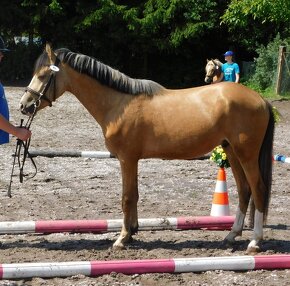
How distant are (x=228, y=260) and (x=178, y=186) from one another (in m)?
3.72

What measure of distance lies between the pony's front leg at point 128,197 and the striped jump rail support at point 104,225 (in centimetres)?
39

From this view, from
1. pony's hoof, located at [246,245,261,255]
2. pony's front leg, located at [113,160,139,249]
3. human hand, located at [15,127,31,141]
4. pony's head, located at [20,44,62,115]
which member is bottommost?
pony's hoof, located at [246,245,261,255]

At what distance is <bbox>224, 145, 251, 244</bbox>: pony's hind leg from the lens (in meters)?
6.28

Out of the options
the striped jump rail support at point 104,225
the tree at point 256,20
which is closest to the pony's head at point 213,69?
the striped jump rail support at point 104,225

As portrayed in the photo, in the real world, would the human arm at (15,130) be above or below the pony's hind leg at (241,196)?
above

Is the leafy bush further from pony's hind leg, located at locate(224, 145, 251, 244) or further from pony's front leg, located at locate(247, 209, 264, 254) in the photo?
pony's front leg, located at locate(247, 209, 264, 254)

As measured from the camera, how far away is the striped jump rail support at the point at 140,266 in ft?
16.6

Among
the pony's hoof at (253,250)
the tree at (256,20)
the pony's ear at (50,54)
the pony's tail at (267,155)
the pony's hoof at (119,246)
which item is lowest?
the pony's hoof at (253,250)

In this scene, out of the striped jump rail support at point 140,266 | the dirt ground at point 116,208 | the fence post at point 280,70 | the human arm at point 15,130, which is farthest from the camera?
the fence post at point 280,70

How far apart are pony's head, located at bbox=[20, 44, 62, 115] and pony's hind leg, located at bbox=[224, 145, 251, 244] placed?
181cm

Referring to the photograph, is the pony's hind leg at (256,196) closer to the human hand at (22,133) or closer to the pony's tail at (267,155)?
the pony's tail at (267,155)

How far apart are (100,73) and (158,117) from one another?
2.34ft

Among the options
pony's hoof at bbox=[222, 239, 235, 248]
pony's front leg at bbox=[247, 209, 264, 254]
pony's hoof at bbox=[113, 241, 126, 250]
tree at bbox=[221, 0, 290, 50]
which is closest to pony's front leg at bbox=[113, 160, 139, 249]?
pony's hoof at bbox=[113, 241, 126, 250]

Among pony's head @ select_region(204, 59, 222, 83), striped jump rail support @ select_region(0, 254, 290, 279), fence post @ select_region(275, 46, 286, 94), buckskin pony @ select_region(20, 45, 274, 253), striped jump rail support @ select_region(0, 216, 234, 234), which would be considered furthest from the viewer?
fence post @ select_region(275, 46, 286, 94)
